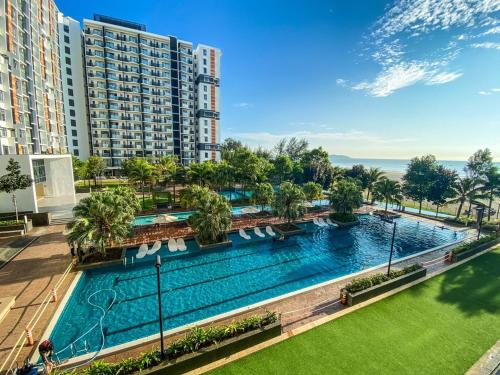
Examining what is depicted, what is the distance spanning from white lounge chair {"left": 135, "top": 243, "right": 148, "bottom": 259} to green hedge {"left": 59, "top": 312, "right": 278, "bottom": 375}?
33.5 ft

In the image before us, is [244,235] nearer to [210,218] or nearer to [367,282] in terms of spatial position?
[210,218]

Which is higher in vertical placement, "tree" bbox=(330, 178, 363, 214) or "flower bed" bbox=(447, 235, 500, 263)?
"tree" bbox=(330, 178, 363, 214)

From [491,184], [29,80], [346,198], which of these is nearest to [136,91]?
[29,80]

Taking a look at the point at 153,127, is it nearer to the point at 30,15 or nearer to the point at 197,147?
the point at 197,147

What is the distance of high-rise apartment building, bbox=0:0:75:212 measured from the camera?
98.9 ft

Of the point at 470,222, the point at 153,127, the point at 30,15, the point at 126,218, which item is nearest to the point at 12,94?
the point at 30,15

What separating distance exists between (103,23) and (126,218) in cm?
6554

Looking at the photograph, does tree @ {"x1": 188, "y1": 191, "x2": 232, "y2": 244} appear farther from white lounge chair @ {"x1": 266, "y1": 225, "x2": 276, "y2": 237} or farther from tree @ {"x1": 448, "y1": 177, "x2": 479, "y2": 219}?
tree @ {"x1": 448, "y1": 177, "x2": 479, "y2": 219}

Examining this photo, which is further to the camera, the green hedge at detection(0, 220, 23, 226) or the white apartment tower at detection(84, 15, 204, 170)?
the white apartment tower at detection(84, 15, 204, 170)

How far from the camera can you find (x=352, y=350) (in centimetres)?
909

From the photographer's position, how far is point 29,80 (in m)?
35.6

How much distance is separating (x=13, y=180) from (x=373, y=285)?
31.1 metres

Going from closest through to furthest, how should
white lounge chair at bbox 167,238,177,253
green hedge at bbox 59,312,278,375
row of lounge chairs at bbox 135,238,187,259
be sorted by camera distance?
green hedge at bbox 59,312,278,375 → row of lounge chairs at bbox 135,238,187,259 → white lounge chair at bbox 167,238,177,253

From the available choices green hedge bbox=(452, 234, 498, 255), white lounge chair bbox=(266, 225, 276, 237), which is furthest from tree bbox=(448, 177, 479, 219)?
white lounge chair bbox=(266, 225, 276, 237)
